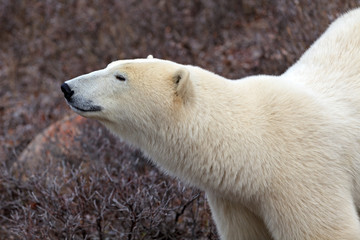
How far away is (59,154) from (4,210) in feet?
→ 2.16

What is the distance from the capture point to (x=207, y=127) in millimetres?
2816

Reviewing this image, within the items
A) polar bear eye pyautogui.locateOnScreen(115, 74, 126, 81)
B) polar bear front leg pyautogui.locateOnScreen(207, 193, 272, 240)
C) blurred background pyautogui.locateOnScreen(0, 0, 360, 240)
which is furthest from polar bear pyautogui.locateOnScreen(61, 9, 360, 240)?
blurred background pyautogui.locateOnScreen(0, 0, 360, 240)

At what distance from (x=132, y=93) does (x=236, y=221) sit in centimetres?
89

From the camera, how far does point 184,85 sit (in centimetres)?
275

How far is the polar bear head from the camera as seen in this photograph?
2803 mm

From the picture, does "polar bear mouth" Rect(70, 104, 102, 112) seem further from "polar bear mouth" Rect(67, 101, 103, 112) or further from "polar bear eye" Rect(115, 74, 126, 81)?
"polar bear eye" Rect(115, 74, 126, 81)

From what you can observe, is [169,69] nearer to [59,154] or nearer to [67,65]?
[59,154]

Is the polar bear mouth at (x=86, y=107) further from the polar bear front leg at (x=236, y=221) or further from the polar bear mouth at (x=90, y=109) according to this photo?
the polar bear front leg at (x=236, y=221)

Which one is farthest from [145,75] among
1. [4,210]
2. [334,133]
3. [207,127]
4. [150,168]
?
[4,210]

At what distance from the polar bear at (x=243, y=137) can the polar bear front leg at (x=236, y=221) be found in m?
0.11

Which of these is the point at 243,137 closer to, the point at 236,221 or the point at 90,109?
the point at 236,221

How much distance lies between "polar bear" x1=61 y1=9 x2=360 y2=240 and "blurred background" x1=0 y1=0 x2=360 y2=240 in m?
0.81

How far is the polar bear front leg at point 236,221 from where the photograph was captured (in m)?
3.04

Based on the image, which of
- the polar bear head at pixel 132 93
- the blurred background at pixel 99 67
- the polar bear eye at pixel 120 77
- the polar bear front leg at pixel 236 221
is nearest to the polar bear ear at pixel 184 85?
the polar bear head at pixel 132 93
